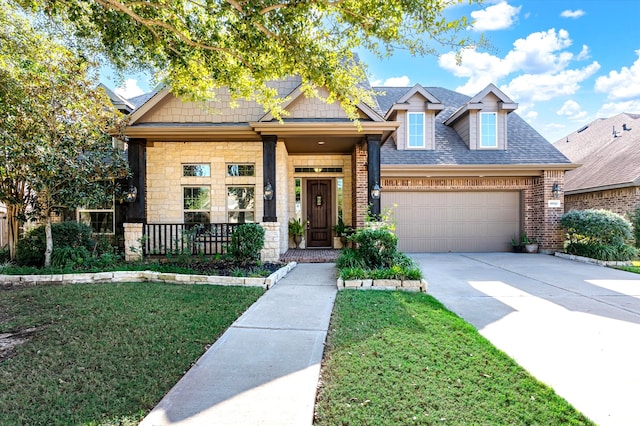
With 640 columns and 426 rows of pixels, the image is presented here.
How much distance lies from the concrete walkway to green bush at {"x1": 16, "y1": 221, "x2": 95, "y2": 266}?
593 cm

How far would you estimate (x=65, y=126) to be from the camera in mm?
7309

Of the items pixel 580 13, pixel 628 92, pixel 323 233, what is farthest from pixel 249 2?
pixel 628 92

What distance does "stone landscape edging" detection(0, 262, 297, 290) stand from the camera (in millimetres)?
6246

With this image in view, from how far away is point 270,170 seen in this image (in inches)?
323

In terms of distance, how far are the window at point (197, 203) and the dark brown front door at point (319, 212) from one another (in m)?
3.15

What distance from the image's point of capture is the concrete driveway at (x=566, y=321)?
2.61 meters

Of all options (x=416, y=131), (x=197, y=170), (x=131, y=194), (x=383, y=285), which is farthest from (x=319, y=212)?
(x=131, y=194)

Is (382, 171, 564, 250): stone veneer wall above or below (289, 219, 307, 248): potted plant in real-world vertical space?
above

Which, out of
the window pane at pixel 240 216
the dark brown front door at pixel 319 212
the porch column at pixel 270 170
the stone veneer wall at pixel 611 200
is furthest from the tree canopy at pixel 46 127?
the stone veneer wall at pixel 611 200

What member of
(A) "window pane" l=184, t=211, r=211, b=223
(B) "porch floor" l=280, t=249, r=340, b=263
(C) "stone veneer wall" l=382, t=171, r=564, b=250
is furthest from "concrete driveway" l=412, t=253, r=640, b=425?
(A) "window pane" l=184, t=211, r=211, b=223

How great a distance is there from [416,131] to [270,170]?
5978 millimetres

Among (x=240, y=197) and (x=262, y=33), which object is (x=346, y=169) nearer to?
(x=240, y=197)

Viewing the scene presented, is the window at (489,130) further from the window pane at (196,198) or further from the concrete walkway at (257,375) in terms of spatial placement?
the concrete walkway at (257,375)

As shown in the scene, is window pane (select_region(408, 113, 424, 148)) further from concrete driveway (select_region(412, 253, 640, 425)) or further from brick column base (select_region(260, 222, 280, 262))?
brick column base (select_region(260, 222, 280, 262))
